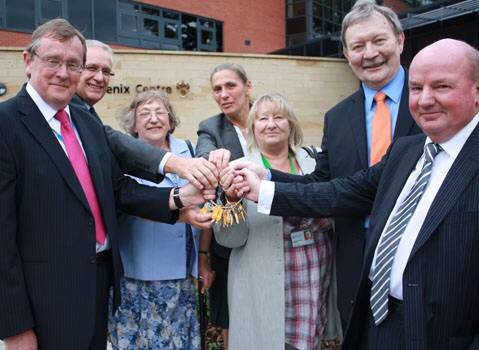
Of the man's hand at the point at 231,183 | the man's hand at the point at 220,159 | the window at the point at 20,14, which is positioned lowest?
the man's hand at the point at 231,183

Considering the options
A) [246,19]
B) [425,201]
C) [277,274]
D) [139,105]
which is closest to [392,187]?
[425,201]

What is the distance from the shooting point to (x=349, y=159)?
2814 mm

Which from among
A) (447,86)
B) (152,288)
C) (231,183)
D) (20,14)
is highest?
(20,14)

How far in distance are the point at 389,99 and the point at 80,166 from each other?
180 centimetres

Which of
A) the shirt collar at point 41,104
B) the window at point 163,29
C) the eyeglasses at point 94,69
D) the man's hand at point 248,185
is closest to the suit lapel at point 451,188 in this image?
the man's hand at point 248,185

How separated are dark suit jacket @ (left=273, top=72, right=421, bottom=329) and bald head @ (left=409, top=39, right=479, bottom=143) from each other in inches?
29.9

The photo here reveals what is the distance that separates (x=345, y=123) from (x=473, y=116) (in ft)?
3.31

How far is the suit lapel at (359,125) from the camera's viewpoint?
2762mm

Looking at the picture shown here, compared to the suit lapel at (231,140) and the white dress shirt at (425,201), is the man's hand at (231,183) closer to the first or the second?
the suit lapel at (231,140)

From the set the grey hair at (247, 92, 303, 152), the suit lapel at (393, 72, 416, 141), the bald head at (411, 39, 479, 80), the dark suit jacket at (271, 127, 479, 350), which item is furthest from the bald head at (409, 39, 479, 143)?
the grey hair at (247, 92, 303, 152)

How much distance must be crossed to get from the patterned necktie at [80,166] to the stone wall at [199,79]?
36.3 feet

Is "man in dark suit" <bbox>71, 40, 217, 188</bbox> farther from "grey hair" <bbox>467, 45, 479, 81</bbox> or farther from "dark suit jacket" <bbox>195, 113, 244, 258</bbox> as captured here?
"grey hair" <bbox>467, 45, 479, 81</bbox>

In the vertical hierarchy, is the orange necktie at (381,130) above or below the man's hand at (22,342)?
above

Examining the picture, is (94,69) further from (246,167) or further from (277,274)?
(277,274)
